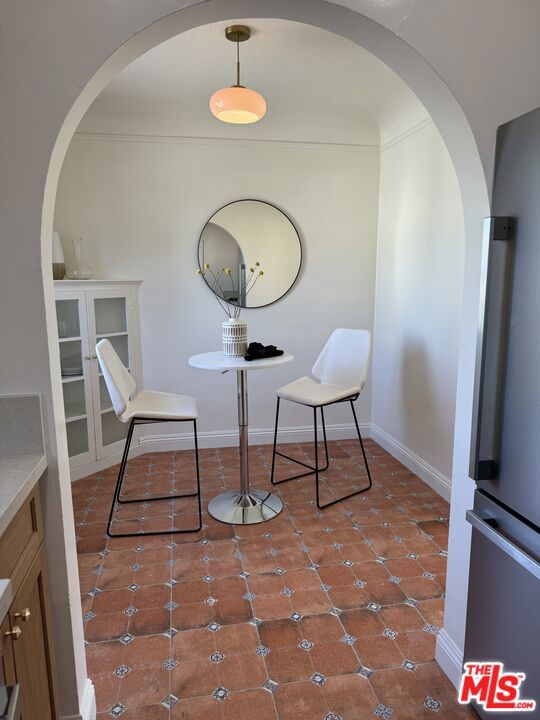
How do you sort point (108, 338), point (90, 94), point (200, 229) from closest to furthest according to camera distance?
point (90, 94) < point (108, 338) < point (200, 229)

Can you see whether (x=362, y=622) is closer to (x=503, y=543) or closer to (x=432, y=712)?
(x=432, y=712)

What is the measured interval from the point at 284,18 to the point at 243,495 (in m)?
2.29

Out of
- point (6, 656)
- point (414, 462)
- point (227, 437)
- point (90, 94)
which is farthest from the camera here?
point (227, 437)

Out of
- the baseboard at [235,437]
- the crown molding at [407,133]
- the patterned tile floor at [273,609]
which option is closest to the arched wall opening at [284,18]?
the patterned tile floor at [273,609]

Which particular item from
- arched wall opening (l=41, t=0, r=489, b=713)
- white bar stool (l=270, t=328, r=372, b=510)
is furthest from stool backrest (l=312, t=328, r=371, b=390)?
arched wall opening (l=41, t=0, r=489, b=713)

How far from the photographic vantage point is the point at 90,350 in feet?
10.5

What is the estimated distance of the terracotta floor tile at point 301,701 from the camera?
147cm

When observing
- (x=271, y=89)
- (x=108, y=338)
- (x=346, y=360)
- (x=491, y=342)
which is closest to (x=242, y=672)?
(x=491, y=342)

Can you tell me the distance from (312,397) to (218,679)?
1.53 metres

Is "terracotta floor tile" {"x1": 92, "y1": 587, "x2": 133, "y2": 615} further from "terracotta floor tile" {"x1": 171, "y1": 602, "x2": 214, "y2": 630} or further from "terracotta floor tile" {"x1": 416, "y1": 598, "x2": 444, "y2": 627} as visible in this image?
"terracotta floor tile" {"x1": 416, "y1": 598, "x2": 444, "y2": 627}

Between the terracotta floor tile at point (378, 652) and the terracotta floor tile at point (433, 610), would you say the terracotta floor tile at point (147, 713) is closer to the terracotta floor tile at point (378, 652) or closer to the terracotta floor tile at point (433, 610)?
the terracotta floor tile at point (378, 652)

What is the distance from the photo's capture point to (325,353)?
3285 millimetres

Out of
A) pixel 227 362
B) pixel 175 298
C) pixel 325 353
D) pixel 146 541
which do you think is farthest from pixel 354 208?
pixel 146 541

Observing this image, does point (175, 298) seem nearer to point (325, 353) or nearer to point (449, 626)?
point (325, 353)
